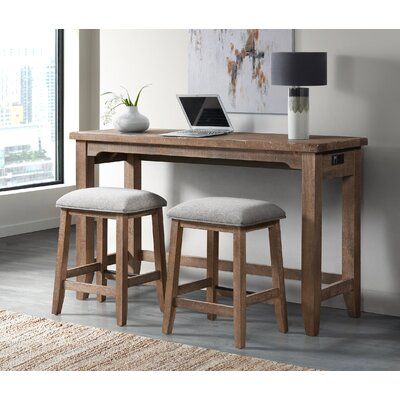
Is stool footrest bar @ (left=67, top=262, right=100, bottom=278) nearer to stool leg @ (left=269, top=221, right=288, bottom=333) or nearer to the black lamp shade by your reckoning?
stool leg @ (left=269, top=221, right=288, bottom=333)

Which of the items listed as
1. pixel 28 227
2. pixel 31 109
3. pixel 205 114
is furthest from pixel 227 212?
pixel 31 109

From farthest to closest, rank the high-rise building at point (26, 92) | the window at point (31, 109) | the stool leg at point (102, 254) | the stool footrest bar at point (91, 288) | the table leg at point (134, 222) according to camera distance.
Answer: the high-rise building at point (26, 92) < the window at point (31, 109) < the table leg at point (134, 222) < the stool leg at point (102, 254) < the stool footrest bar at point (91, 288)

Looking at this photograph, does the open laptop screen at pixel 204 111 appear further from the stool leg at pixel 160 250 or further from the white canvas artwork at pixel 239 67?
the stool leg at pixel 160 250

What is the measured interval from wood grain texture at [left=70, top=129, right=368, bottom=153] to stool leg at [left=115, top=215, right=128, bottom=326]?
0.46 m

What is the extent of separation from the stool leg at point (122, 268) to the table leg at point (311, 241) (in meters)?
0.80

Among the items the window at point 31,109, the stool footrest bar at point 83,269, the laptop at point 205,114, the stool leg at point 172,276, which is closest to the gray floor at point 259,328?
the stool leg at point 172,276

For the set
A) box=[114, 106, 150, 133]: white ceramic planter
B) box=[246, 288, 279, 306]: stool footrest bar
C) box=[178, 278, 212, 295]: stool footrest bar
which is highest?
box=[114, 106, 150, 133]: white ceramic planter

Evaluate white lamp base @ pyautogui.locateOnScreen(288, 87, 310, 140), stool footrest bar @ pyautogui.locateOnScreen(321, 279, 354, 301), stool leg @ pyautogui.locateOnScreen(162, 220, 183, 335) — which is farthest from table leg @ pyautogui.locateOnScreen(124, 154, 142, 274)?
stool footrest bar @ pyautogui.locateOnScreen(321, 279, 354, 301)

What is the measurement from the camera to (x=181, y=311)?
3.73 metres

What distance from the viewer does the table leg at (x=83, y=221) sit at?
3.92 m

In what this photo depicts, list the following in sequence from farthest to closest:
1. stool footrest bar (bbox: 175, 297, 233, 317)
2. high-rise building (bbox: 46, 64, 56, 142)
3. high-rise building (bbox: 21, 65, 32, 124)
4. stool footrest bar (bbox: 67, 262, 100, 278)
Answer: high-rise building (bbox: 46, 64, 56, 142) < high-rise building (bbox: 21, 65, 32, 124) < stool footrest bar (bbox: 67, 262, 100, 278) < stool footrest bar (bbox: 175, 297, 233, 317)

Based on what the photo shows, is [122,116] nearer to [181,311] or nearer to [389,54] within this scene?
[181,311]

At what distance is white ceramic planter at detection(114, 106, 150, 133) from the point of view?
387 centimetres
